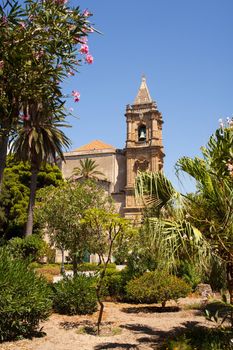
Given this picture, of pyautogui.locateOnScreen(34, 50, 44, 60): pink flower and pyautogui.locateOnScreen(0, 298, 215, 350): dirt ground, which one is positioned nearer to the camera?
pyautogui.locateOnScreen(34, 50, 44, 60): pink flower

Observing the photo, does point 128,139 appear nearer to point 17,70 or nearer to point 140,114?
point 140,114

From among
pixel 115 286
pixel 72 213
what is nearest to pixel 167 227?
pixel 72 213

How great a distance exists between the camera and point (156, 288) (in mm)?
14133

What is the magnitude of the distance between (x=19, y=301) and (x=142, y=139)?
42192 millimetres

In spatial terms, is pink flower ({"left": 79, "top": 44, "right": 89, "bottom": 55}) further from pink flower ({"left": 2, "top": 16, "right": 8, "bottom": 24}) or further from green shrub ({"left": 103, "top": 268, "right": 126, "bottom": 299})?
green shrub ({"left": 103, "top": 268, "right": 126, "bottom": 299})

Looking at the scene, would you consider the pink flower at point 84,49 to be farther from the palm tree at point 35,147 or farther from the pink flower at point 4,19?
the palm tree at point 35,147

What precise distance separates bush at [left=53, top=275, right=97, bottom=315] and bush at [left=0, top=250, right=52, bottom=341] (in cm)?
300

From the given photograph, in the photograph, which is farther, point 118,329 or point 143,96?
point 143,96

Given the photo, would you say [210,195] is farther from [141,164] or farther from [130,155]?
[130,155]

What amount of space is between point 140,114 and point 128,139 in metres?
3.89

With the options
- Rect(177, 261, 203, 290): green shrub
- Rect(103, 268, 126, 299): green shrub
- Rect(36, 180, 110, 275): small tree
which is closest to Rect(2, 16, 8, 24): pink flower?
Rect(36, 180, 110, 275): small tree

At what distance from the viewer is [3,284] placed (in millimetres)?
8492

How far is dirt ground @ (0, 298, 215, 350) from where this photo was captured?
8453 mm

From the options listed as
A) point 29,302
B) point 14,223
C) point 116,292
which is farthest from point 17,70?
point 14,223
